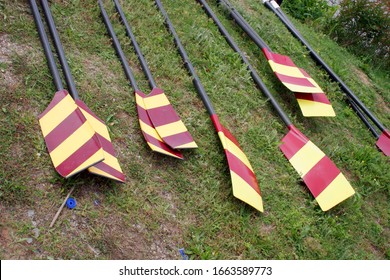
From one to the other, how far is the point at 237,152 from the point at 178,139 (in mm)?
484

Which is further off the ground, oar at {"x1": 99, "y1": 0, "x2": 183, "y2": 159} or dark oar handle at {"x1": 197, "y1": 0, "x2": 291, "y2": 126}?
dark oar handle at {"x1": 197, "y1": 0, "x2": 291, "y2": 126}

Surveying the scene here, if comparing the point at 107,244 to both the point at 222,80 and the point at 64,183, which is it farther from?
the point at 222,80

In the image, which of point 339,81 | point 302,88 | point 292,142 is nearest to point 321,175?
point 292,142

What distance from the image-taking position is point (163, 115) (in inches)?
140

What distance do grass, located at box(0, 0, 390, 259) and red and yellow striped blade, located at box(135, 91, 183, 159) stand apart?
0.07 metres

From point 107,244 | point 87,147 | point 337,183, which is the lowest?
point 107,244

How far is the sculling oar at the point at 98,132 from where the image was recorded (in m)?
2.87

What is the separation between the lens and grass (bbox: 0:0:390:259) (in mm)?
2707

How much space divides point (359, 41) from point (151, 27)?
3835 mm

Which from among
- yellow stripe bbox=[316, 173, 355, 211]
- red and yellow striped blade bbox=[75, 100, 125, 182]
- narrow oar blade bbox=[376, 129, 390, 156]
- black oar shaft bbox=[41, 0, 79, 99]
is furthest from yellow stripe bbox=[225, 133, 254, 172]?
narrow oar blade bbox=[376, 129, 390, 156]

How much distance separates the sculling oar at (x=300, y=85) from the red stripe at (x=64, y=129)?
7.11 ft

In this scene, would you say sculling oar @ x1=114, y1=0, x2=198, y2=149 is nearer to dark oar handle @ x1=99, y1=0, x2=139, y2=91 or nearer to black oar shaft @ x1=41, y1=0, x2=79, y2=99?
dark oar handle @ x1=99, y1=0, x2=139, y2=91

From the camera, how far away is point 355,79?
5.84m
